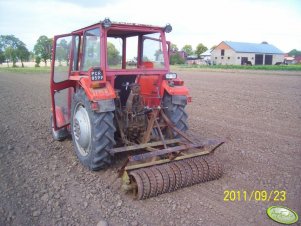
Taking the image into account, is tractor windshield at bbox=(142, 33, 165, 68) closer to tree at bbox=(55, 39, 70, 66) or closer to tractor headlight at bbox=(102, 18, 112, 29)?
tractor headlight at bbox=(102, 18, 112, 29)

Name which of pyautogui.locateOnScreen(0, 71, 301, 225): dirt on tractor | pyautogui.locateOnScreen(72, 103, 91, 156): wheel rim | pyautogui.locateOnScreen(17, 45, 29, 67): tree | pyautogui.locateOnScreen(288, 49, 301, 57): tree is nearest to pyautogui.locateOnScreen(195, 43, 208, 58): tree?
pyautogui.locateOnScreen(288, 49, 301, 57): tree

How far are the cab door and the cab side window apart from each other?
52 centimetres

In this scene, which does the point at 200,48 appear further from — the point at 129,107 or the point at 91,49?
the point at 129,107

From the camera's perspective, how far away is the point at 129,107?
455 cm

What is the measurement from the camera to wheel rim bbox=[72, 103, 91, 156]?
4.41 meters

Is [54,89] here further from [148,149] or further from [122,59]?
[148,149]

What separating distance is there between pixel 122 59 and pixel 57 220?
2.84 metres

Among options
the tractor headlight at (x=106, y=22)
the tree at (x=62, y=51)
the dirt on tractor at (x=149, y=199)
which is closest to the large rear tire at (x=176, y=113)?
the dirt on tractor at (x=149, y=199)

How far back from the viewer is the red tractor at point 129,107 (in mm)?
3945

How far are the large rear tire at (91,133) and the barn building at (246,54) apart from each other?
5678 cm

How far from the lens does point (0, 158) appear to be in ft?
16.2

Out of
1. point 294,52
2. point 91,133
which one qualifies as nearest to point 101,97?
point 91,133

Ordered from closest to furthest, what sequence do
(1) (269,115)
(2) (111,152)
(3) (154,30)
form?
(2) (111,152), (3) (154,30), (1) (269,115)

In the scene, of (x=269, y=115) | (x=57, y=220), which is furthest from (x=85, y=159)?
(x=269, y=115)
